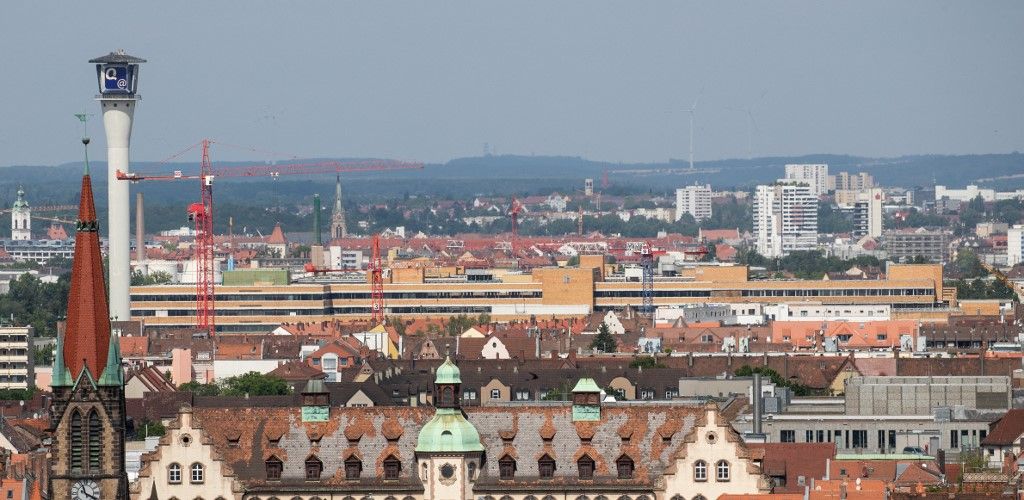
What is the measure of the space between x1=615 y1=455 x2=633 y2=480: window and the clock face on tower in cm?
1275

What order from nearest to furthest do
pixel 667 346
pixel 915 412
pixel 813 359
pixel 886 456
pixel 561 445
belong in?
pixel 561 445 < pixel 886 456 < pixel 915 412 < pixel 813 359 < pixel 667 346

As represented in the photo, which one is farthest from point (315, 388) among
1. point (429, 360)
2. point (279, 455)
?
point (429, 360)

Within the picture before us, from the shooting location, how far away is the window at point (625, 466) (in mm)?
83125

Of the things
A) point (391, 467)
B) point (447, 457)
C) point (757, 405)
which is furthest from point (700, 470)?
point (757, 405)

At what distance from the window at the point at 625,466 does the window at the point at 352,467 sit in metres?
5.95

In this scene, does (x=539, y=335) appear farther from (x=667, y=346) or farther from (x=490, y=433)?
(x=490, y=433)

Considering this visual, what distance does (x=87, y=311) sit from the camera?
7825 centimetres

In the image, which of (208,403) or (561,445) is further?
(208,403)

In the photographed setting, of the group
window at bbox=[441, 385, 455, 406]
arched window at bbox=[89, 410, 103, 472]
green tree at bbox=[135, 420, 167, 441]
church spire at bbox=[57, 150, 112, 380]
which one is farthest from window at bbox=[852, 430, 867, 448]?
arched window at bbox=[89, 410, 103, 472]

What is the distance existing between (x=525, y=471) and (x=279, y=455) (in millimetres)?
5705

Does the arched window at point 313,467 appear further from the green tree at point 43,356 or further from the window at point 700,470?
the green tree at point 43,356

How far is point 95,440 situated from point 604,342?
95.6 meters

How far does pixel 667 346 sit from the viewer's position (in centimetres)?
17212

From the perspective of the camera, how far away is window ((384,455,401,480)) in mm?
83750
